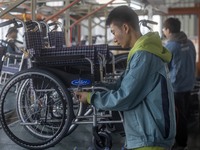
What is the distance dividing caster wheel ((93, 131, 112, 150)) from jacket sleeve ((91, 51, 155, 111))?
93 cm

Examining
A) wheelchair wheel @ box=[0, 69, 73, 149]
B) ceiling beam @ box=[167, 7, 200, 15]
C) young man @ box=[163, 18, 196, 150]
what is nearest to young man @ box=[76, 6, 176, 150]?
wheelchair wheel @ box=[0, 69, 73, 149]

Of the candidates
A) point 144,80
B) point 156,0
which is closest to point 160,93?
point 144,80

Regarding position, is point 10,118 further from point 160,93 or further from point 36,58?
point 160,93

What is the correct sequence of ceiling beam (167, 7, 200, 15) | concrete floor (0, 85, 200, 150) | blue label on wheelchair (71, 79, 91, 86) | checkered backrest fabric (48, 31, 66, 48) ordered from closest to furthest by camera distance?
1. blue label on wheelchair (71, 79, 91, 86)
2. concrete floor (0, 85, 200, 150)
3. checkered backrest fabric (48, 31, 66, 48)
4. ceiling beam (167, 7, 200, 15)

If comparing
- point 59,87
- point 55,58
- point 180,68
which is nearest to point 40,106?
point 59,87

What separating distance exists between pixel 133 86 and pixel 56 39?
2366mm

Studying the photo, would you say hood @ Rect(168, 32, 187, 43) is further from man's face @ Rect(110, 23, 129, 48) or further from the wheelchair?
man's face @ Rect(110, 23, 129, 48)

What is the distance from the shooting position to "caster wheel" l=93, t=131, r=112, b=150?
8.69ft

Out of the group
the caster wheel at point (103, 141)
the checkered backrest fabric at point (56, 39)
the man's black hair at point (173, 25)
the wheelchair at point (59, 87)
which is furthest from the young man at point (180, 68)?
the caster wheel at point (103, 141)

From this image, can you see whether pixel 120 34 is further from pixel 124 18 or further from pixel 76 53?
pixel 76 53

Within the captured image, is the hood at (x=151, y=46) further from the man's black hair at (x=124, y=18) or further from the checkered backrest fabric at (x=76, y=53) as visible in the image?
the checkered backrest fabric at (x=76, y=53)

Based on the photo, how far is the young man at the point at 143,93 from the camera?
1707mm

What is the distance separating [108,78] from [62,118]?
1.84 feet

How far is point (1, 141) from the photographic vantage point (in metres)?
3.43
